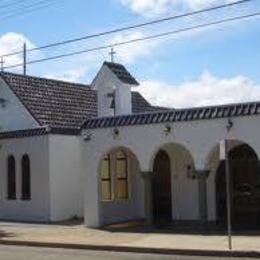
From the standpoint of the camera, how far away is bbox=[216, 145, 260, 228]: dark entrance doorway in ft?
75.6

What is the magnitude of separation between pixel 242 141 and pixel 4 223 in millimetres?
10620

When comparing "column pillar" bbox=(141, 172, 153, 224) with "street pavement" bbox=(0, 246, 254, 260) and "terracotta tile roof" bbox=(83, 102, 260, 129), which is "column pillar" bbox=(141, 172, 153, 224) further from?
"street pavement" bbox=(0, 246, 254, 260)

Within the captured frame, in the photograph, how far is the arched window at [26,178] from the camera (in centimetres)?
2868

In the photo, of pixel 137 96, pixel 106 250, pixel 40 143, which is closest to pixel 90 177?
pixel 40 143

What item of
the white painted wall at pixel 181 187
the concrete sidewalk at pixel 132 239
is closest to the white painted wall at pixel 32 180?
the concrete sidewalk at pixel 132 239

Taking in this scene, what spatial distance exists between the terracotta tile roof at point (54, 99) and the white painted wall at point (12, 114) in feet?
0.93

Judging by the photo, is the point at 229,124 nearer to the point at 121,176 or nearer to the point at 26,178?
the point at 121,176

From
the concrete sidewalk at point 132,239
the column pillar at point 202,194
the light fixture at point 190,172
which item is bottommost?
the concrete sidewalk at point 132,239

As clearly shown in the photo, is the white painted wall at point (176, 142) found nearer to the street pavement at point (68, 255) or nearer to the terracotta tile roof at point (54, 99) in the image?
the street pavement at point (68, 255)

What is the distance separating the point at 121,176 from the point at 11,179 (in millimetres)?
5052

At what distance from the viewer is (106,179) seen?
87.5 feet

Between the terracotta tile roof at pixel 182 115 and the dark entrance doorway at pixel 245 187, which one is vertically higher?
the terracotta tile roof at pixel 182 115

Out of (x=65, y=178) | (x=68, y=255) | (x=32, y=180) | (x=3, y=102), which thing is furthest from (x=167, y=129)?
(x=3, y=102)

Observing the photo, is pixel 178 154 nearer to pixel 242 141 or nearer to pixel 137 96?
pixel 242 141
